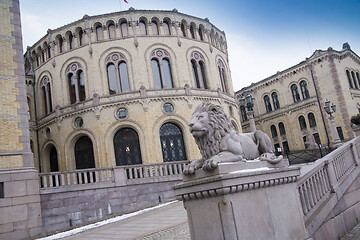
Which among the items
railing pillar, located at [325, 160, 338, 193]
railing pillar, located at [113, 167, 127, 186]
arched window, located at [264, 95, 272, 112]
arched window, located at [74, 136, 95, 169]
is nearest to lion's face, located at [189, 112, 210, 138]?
railing pillar, located at [325, 160, 338, 193]

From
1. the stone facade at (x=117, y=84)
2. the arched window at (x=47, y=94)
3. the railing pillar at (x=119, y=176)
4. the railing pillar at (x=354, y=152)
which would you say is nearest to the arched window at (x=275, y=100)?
the stone facade at (x=117, y=84)

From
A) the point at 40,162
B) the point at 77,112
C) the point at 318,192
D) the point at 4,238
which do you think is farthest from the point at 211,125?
the point at 40,162

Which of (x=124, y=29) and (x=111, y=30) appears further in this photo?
(x=111, y=30)

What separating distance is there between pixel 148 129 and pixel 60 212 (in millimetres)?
13118

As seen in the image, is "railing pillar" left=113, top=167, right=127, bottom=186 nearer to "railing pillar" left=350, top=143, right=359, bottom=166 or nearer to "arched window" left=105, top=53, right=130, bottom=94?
"railing pillar" left=350, top=143, right=359, bottom=166

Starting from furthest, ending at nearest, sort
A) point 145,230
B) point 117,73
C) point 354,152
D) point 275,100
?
point 275,100, point 117,73, point 354,152, point 145,230

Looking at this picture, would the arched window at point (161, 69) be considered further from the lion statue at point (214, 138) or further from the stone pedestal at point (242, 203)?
the stone pedestal at point (242, 203)

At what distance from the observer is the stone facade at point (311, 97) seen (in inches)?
1614

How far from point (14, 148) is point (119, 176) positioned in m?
5.50

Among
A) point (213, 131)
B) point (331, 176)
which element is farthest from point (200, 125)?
point (331, 176)

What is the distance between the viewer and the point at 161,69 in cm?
2988

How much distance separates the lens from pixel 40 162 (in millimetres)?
30969

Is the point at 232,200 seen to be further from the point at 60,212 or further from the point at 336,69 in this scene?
the point at 336,69

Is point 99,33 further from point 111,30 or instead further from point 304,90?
point 304,90
